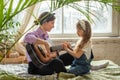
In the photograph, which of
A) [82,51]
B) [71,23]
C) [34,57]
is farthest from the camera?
[71,23]

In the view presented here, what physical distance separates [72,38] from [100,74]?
133cm

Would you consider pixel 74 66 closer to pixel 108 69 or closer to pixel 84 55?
pixel 84 55

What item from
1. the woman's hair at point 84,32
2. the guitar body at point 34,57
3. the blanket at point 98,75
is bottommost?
the blanket at point 98,75

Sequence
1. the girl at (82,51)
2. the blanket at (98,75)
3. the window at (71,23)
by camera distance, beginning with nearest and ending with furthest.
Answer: the blanket at (98,75) → the girl at (82,51) → the window at (71,23)

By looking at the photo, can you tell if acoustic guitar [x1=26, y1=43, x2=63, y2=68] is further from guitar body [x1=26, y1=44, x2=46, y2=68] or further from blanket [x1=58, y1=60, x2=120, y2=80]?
blanket [x1=58, y1=60, x2=120, y2=80]

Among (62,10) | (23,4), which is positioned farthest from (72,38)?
(23,4)

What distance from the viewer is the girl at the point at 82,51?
9.30 feet

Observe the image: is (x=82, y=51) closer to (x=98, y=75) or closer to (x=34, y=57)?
(x=98, y=75)

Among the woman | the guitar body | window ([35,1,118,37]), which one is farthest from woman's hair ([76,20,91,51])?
window ([35,1,118,37])

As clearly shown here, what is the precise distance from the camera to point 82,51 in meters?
2.85

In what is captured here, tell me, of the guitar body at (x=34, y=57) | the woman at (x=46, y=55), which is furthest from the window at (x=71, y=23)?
the guitar body at (x=34, y=57)

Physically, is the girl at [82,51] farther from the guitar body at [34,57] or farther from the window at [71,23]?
the window at [71,23]

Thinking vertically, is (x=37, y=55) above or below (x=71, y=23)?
below

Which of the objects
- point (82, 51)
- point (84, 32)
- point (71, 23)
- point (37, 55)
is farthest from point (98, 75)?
point (71, 23)
